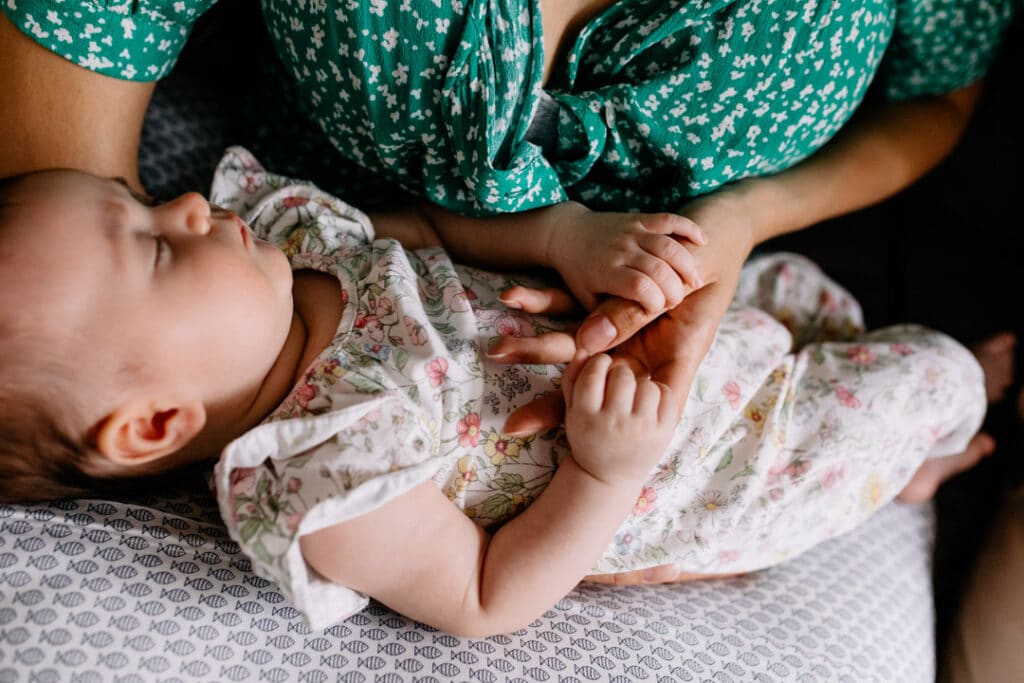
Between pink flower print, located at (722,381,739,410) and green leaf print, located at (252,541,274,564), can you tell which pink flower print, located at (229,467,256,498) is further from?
pink flower print, located at (722,381,739,410)

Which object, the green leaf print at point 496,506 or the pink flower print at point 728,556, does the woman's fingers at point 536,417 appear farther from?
the pink flower print at point 728,556

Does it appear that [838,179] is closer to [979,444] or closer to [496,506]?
[979,444]

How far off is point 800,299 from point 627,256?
54 cm

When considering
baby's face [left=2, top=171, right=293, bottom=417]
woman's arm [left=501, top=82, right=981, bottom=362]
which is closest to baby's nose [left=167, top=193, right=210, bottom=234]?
baby's face [left=2, top=171, right=293, bottom=417]

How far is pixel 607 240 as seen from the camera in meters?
0.90

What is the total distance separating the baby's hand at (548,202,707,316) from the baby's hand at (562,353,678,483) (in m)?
0.09

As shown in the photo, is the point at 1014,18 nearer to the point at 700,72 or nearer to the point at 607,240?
the point at 700,72

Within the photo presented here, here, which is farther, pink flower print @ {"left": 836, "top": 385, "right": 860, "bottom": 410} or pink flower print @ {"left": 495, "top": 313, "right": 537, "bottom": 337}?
pink flower print @ {"left": 836, "top": 385, "right": 860, "bottom": 410}

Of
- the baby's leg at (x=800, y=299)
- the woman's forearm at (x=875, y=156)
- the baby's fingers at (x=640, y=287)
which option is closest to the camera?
the baby's fingers at (x=640, y=287)

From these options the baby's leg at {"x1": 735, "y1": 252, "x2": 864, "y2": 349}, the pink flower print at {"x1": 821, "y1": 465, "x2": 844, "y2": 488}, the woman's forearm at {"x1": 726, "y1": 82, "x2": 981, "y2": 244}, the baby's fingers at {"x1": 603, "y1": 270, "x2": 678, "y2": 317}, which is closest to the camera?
the baby's fingers at {"x1": 603, "y1": 270, "x2": 678, "y2": 317}

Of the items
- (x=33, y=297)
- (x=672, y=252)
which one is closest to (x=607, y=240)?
(x=672, y=252)

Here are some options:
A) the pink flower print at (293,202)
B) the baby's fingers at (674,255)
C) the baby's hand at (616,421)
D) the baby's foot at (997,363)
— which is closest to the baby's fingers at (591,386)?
the baby's hand at (616,421)

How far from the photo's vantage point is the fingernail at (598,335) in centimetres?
86

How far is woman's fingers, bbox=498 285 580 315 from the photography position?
90 cm
